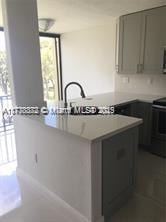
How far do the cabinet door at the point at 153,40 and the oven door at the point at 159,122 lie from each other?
658mm

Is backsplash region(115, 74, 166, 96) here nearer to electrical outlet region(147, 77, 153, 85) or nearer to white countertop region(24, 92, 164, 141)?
electrical outlet region(147, 77, 153, 85)

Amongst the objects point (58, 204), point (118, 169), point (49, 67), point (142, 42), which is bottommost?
point (58, 204)

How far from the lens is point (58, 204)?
213cm

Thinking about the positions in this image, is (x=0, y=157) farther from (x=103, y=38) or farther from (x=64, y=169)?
(x=103, y=38)

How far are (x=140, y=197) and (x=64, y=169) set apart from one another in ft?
3.12

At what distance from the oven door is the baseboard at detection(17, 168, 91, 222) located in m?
1.85

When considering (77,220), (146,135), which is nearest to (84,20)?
(146,135)

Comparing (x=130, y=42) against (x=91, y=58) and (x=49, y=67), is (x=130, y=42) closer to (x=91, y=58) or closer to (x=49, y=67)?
(x=91, y=58)

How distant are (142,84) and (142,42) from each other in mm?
830

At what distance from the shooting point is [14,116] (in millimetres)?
2549

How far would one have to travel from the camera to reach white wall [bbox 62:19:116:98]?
175 inches

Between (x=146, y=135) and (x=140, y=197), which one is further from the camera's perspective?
(x=146, y=135)

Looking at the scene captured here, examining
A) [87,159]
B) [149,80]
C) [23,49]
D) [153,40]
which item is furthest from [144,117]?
[23,49]

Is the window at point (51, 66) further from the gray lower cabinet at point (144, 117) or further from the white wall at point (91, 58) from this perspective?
the gray lower cabinet at point (144, 117)
